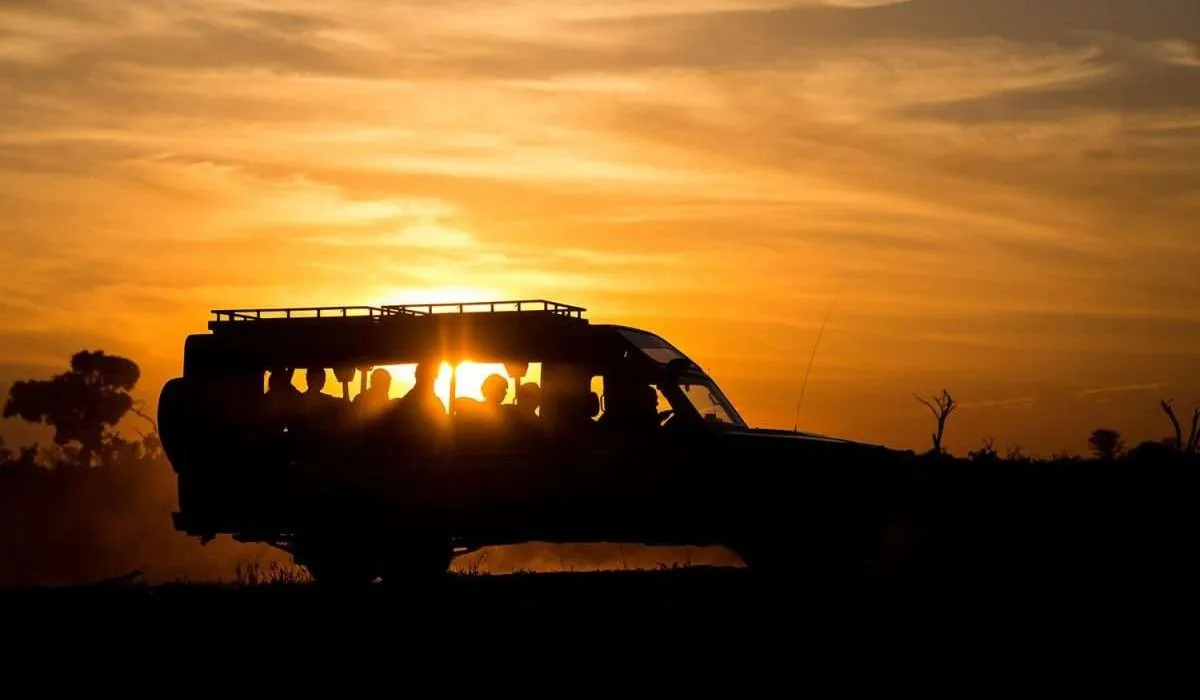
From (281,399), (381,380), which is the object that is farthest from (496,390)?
(281,399)

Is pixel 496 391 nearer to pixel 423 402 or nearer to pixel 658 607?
pixel 423 402

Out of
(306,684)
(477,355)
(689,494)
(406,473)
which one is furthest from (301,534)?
(306,684)

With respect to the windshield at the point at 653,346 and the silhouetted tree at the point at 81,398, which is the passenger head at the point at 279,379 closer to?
the windshield at the point at 653,346

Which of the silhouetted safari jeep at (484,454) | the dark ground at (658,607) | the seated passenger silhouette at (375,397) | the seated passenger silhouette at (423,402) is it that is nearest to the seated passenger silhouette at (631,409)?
the silhouetted safari jeep at (484,454)

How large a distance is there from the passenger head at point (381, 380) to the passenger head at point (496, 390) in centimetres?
112

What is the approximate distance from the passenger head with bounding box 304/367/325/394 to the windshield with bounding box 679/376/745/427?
3.82 metres

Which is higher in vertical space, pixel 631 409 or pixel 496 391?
pixel 496 391

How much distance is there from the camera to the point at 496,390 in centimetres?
1784

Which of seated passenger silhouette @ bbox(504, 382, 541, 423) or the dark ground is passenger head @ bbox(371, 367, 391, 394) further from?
the dark ground

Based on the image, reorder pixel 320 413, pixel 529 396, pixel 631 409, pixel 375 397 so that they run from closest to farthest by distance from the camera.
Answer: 1. pixel 631 409
2. pixel 529 396
3. pixel 375 397
4. pixel 320 413

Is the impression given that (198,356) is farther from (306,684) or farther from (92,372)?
(92,372)

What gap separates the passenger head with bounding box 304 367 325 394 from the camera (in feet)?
61.7

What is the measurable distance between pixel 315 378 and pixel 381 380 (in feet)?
2.61

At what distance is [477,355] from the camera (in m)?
18.0
